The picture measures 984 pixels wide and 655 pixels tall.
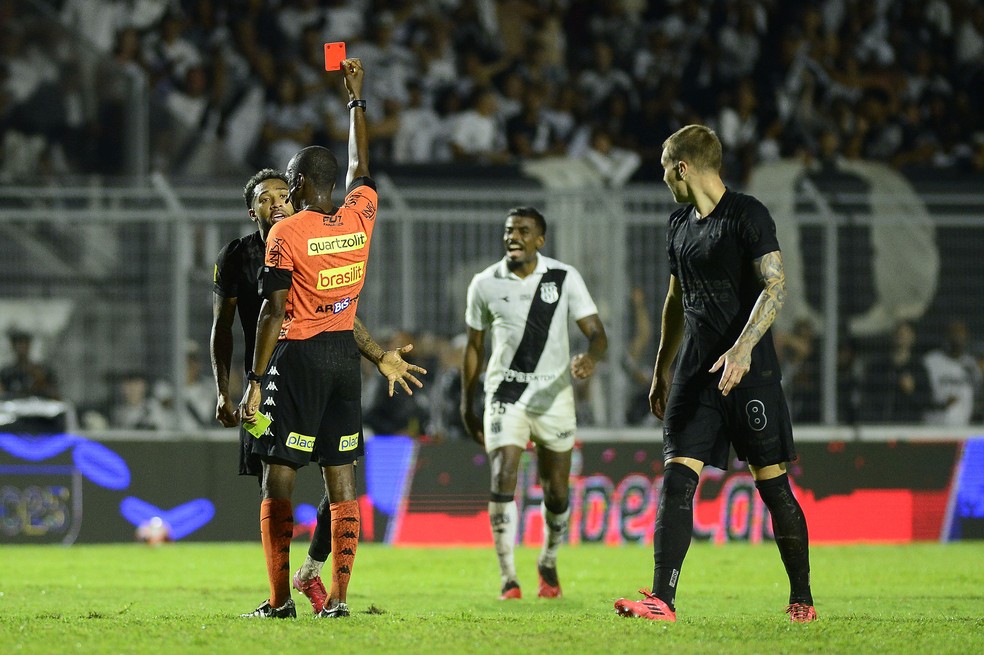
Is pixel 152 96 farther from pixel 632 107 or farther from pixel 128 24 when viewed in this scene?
pixel 632 107

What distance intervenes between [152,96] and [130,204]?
334 cm

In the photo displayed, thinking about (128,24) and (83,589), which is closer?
(83,589)

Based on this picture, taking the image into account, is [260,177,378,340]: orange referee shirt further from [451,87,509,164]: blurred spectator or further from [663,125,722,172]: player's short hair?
[451,87,509,164]: blurred spectator

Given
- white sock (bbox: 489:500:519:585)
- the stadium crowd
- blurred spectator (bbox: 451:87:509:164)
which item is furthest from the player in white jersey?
blurred spectator (bbox: 451:87:509:164)

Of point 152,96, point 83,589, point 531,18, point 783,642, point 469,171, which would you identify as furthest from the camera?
point 531,18

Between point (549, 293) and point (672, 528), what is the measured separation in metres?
3.16

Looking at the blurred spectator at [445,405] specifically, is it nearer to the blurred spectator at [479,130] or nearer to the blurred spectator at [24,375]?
the blurred spectator at [24,375]

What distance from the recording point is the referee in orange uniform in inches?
259

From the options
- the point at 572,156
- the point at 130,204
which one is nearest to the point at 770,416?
the point at 130,204

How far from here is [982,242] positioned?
42.9ft

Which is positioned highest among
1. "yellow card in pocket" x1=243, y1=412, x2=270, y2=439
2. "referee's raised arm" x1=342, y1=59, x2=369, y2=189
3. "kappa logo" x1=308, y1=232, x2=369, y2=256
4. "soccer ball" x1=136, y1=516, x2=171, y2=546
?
"referee's raised arm" x1=342, y1=59, x2=369, y2=189

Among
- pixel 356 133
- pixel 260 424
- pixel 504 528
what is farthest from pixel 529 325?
pixel 260 424

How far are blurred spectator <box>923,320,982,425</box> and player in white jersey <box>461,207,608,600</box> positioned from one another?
4.96 m

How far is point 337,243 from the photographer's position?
6.70 meters
